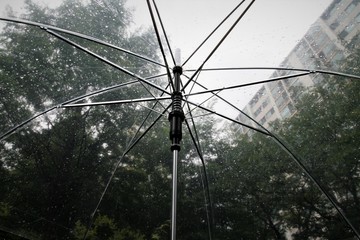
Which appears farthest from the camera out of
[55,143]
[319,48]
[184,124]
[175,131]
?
[184,124]

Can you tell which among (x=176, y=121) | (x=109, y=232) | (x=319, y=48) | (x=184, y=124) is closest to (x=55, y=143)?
(x=109, y=232)

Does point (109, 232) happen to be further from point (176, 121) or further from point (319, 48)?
point (319, 48)

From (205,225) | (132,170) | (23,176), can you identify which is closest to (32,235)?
(23,176)

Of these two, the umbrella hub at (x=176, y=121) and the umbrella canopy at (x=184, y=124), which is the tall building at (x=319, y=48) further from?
the umbrella hub at (x=176, y=121)

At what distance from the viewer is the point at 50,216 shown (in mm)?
2643

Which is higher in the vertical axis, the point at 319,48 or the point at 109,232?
the point at 319,48

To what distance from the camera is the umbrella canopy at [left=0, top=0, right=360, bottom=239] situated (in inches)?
94.4

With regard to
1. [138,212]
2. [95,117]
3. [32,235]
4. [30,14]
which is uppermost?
[30,14]

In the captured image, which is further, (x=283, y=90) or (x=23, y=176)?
(x=283, y=90)

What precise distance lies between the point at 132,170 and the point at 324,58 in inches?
126

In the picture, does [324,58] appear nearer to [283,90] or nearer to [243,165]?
[283,90]

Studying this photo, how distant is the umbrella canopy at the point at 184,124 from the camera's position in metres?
2.40

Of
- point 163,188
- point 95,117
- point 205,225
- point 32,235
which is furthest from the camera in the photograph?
point 95,117

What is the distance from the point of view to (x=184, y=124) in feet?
17.1
